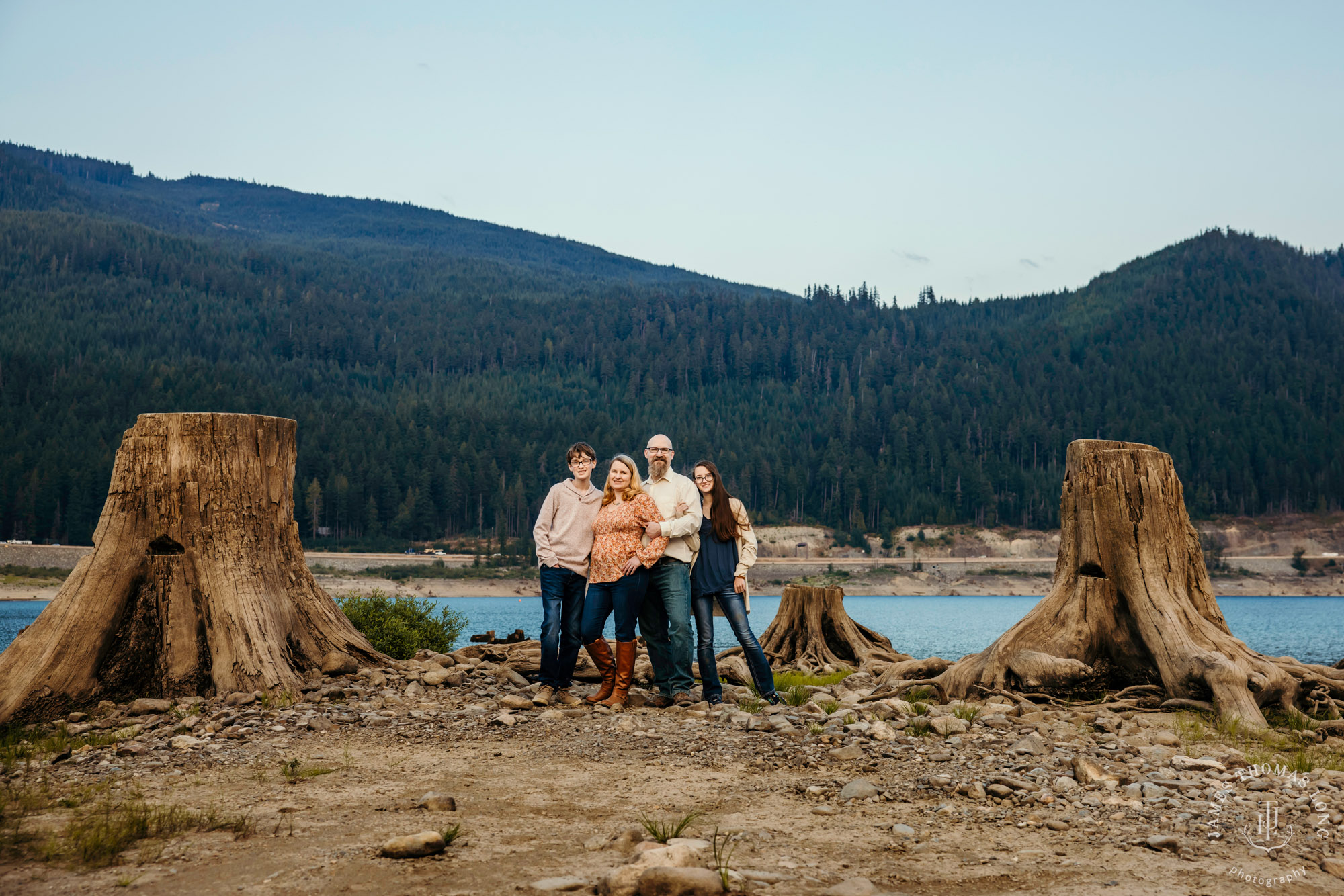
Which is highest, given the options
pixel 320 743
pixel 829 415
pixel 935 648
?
pixel 829 415

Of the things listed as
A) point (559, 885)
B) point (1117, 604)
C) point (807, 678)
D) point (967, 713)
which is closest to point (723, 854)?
point (559, 885)

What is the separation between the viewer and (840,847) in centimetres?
470

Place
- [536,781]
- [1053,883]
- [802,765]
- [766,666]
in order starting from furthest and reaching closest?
[766,666], [802,765], [536,781], [1053,883]

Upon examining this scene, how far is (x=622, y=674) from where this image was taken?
A: 840 cm

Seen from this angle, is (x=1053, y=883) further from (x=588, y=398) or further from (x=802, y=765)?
(x=588, y=398)

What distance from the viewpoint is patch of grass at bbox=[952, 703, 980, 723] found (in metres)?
7.83

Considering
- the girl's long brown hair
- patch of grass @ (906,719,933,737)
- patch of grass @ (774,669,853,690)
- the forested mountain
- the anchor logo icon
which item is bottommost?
patch of grass @ (774,669,853,690)

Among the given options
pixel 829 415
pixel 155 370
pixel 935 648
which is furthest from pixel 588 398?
pixel 935 648

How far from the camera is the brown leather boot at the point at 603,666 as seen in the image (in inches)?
340

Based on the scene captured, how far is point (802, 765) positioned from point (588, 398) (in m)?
185

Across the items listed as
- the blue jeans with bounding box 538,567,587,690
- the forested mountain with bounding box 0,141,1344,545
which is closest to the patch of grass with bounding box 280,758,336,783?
the blue jeans with bounding box 538,567,587,690

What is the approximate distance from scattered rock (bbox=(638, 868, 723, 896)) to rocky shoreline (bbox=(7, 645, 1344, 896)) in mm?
13

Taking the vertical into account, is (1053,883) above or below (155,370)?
below

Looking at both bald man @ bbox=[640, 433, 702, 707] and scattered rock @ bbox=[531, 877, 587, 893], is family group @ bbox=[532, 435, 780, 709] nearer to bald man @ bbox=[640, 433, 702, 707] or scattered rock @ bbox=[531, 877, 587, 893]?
bald man @ bbox=[640, 433, 702, 707]
